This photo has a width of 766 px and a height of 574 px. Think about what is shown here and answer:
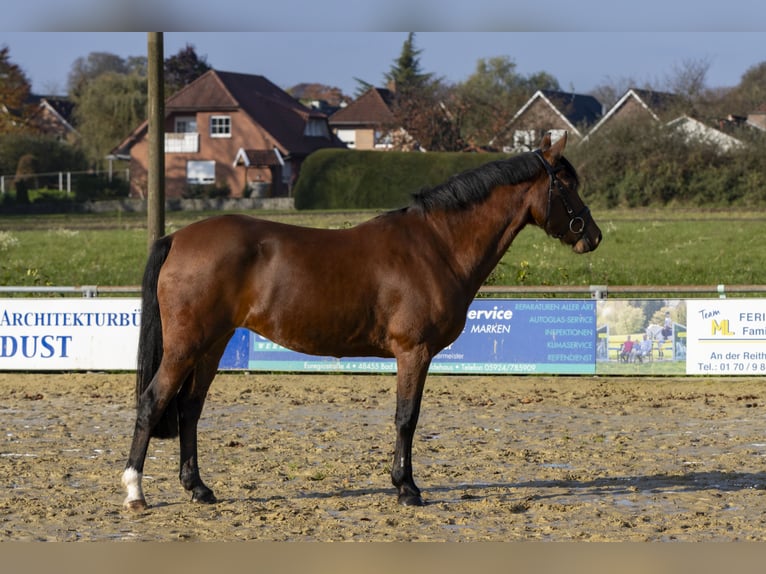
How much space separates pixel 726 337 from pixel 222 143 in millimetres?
42571

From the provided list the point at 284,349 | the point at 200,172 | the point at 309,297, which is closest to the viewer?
the point at 309,297

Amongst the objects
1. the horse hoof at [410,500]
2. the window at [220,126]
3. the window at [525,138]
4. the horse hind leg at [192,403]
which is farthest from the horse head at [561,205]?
the window at [220,126]

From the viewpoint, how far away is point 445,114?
158ft

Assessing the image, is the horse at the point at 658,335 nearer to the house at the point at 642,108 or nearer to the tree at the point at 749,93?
the house at the point at 642,108

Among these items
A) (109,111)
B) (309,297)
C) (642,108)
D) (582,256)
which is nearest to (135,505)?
(309,297)

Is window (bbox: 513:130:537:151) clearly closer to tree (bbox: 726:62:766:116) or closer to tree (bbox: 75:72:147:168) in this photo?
tree (bbox: 726:62:766:116)

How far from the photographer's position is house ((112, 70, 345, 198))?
51.5m

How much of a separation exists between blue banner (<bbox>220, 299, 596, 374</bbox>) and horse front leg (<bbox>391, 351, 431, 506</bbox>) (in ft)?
20.5

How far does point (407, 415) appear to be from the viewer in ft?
22.7

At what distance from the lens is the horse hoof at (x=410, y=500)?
6.77 m

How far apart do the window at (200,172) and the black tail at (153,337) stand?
46.7 metres

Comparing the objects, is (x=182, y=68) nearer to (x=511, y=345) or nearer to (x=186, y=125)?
(x=186, y=125)

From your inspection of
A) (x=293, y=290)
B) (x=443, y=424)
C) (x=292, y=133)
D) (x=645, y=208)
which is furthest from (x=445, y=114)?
(x=293, y=290)

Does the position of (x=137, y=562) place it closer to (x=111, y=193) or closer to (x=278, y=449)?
(x=278, y=449)
